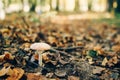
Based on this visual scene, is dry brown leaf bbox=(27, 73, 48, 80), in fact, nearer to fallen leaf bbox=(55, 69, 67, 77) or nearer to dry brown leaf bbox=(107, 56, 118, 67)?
fallen leaf bbox=(55, 69, 67, 77)

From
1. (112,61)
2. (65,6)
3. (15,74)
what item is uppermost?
(15,74)

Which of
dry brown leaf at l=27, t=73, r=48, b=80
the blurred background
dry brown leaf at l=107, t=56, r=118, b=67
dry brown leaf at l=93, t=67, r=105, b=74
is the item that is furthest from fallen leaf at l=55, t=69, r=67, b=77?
the blurred background

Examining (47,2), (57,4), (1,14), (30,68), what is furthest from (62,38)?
(57,4)

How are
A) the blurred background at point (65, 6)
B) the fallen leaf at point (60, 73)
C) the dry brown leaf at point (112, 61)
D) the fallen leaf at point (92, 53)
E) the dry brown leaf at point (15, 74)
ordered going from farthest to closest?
the blurred background at point (65, 6) → the fallen leaf at point (92, 53) → the dry brown leaf at point (112, 61) → the fallen leaf at point (60, 73) → the dry brown leaf at point (15, 74)

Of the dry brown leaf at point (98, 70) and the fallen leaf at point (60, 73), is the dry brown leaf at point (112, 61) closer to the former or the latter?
the dry brown leaf at point (98, 70)

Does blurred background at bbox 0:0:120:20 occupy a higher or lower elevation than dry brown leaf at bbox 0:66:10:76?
lower

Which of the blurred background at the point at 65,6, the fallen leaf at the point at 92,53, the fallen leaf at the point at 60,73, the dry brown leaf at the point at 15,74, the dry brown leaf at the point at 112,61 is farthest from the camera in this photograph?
the blurred background at the point at 65,6

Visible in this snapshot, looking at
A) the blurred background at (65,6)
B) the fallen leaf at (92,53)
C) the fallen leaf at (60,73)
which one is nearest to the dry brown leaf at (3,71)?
the fallen leaf at (60,73)

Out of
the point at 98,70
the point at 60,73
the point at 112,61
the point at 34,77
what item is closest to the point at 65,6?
the point at 112,61

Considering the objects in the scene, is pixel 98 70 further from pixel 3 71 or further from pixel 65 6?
pixel 65 6
